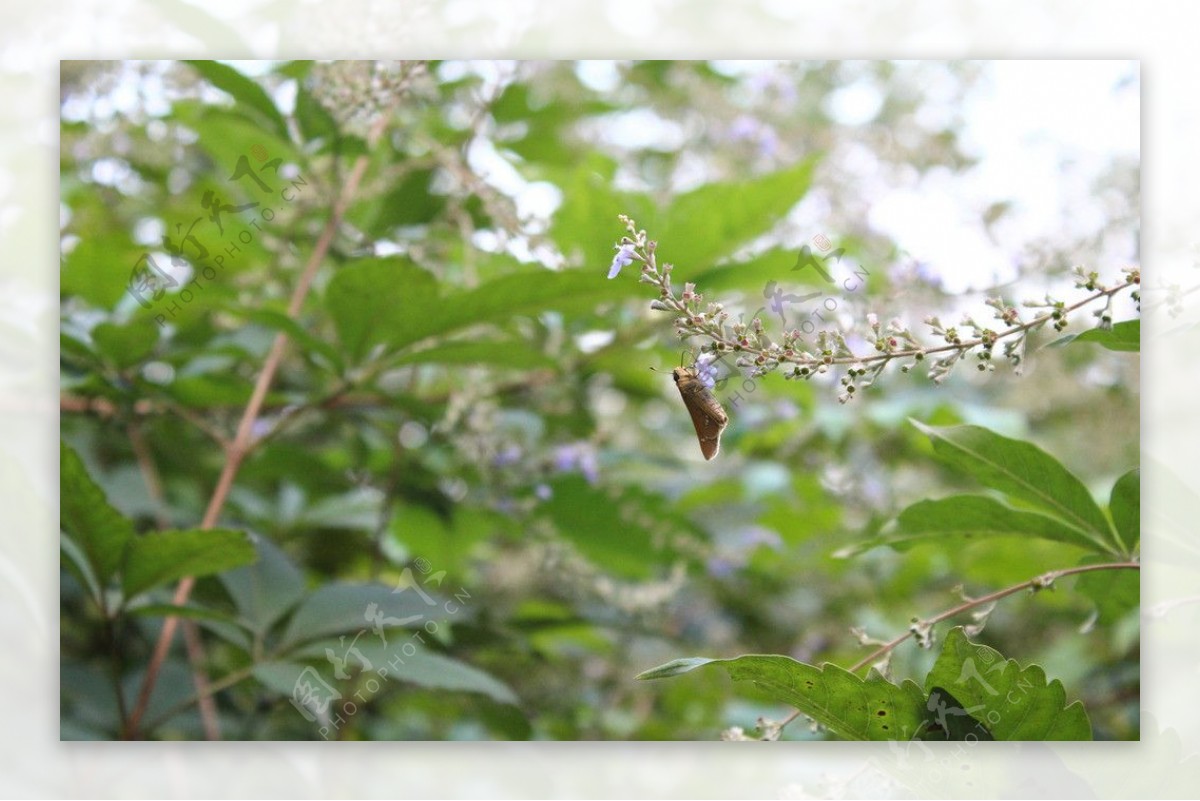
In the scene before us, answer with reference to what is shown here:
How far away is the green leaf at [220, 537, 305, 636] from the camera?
1146 millimetres

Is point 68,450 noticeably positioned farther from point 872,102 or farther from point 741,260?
point 872,102

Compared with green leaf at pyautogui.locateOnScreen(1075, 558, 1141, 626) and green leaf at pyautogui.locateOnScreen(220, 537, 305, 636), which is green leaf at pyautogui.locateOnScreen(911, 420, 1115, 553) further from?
green leaf at pyautogui.locateOnScreen(220, 537, 305, 636)

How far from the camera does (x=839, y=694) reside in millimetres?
809

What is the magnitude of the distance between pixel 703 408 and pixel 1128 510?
372 millimetres

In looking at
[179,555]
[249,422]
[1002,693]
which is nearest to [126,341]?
[249,422]

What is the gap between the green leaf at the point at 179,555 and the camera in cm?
96

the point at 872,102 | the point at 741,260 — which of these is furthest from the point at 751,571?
the point at 872,102

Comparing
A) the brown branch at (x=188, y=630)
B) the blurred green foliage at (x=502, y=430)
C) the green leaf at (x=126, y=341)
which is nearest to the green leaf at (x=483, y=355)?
the blurred green foliage at (x=502, y=430)

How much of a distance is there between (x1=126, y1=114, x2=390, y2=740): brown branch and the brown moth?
1.54ft

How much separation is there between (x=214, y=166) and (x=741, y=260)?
87 cm

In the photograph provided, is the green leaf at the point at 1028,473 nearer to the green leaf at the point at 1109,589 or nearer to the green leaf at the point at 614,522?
the green leaf at the point at 1109,589

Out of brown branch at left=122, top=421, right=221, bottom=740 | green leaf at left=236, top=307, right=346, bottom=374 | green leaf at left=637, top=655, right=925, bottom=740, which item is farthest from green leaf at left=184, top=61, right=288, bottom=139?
green leaf at left=637, top=655, right=925, bottom=740

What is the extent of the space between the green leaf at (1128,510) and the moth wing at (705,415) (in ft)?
1.13

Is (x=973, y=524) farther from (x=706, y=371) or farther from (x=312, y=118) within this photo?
(x=312, y=118)
